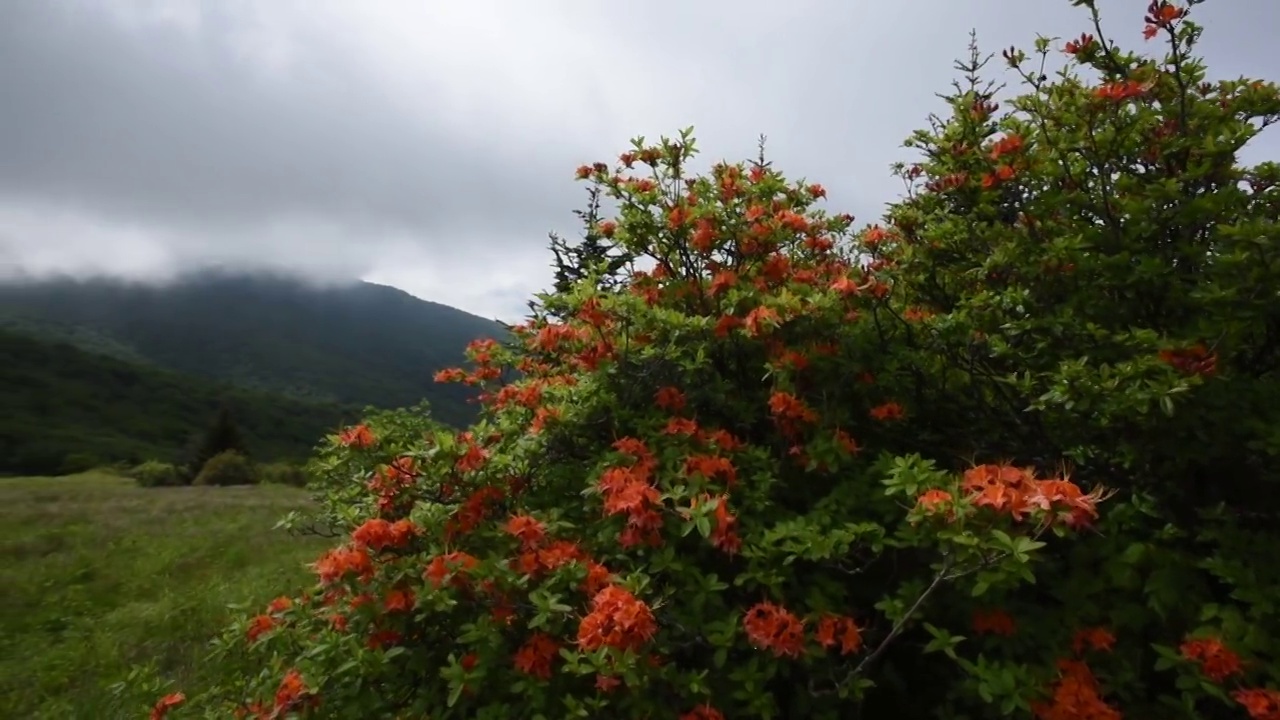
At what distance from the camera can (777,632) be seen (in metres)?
2.77

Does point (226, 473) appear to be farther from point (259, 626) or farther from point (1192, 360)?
point (1192, 360)

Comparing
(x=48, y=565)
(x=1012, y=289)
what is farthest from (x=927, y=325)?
(x=48, y=565)

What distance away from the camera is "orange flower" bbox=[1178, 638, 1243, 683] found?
Result: 2.56 m

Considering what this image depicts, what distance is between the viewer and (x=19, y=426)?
71.8m

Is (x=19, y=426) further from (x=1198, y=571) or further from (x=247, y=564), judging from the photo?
(x=1198, y=571)

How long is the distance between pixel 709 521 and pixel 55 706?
680 centimetres

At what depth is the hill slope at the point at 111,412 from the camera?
67375mm

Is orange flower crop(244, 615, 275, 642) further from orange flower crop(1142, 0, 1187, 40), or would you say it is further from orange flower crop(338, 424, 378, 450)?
orange flower crop(1142, 0, 1187, 40)

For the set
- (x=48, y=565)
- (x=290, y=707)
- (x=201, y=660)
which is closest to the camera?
(x=290, y=707)

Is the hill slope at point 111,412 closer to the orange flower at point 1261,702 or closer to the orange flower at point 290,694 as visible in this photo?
the orange flower at point 290,694

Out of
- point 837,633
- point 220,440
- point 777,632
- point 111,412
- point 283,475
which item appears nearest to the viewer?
point 777,632

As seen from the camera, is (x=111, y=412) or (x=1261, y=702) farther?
(x=111, y=412)

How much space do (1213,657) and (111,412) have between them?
3999 inches

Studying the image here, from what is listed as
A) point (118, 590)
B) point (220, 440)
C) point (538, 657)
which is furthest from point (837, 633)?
point (220, 440)
